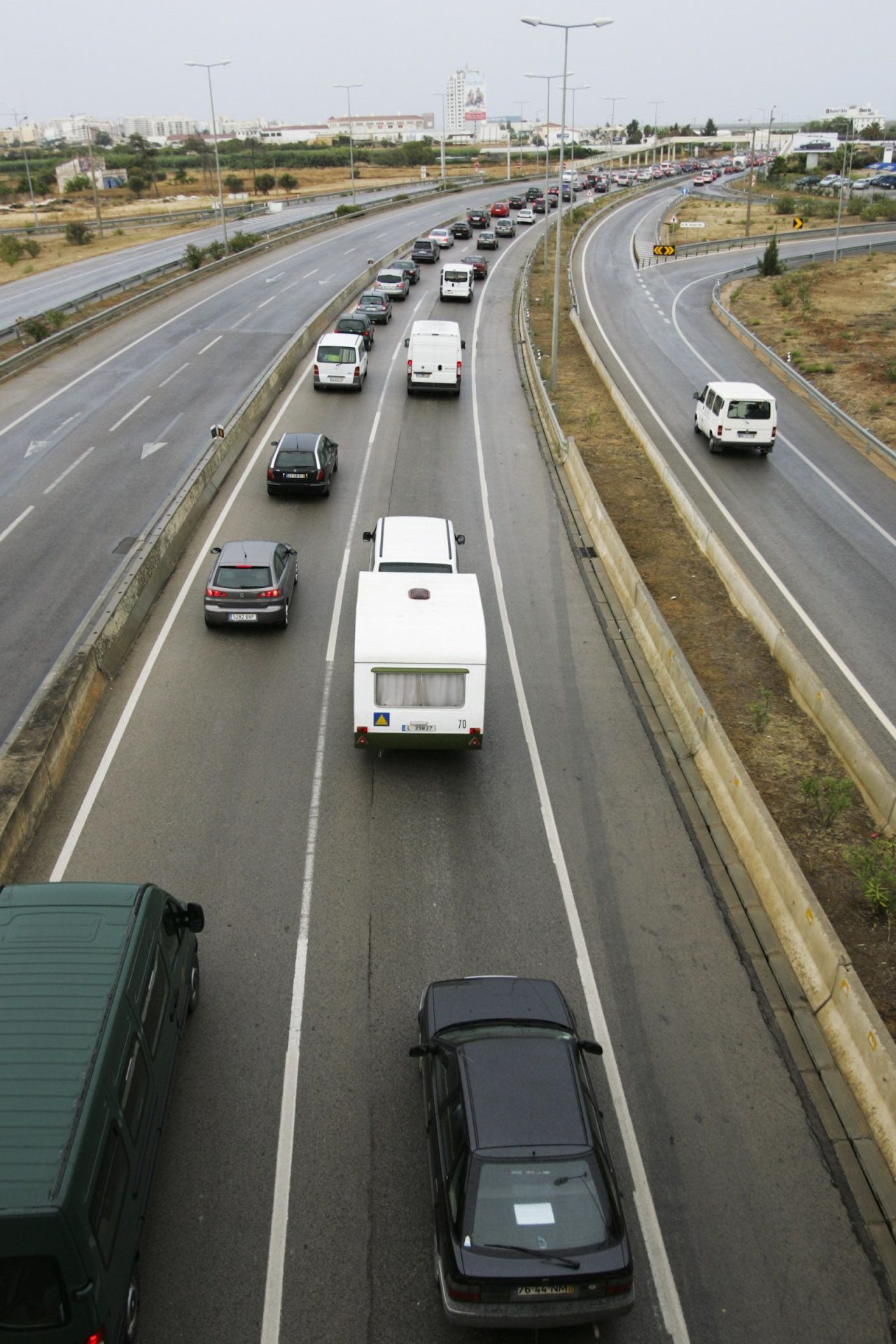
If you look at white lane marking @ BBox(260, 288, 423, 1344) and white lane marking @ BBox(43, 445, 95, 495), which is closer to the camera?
white lane marking @ BBox(260, 288, 423, 1344)

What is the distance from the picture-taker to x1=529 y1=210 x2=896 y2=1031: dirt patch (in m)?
11.2

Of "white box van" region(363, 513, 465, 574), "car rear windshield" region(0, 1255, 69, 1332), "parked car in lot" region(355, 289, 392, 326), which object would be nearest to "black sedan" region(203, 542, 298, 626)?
"white box van" region(363, 513, 465, 574)

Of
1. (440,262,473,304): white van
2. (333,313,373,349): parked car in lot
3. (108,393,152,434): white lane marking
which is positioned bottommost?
(108,393,152,434): white lane marking

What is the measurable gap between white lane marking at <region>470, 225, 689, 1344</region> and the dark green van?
3.81 metres

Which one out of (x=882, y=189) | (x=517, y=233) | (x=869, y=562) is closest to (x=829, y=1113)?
(x=869, y=562)

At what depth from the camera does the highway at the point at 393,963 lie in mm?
7430

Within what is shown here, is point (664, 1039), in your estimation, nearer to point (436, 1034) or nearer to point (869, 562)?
point (436, 1034)

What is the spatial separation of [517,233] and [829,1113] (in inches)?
3107

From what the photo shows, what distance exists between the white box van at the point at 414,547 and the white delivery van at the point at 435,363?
16280mm

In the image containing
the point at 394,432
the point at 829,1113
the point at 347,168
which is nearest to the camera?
the point at 829,1113

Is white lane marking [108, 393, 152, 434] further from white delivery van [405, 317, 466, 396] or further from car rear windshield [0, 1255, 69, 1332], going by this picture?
car rear windshield [0, 1255, 69, 1332]

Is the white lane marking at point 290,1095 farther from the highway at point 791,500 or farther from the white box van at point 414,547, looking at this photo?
the highway at point 791,500

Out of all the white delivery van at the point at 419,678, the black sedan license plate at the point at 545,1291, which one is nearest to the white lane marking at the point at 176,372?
the white delivery van at the point at 419,678

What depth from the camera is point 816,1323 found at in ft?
23.6
